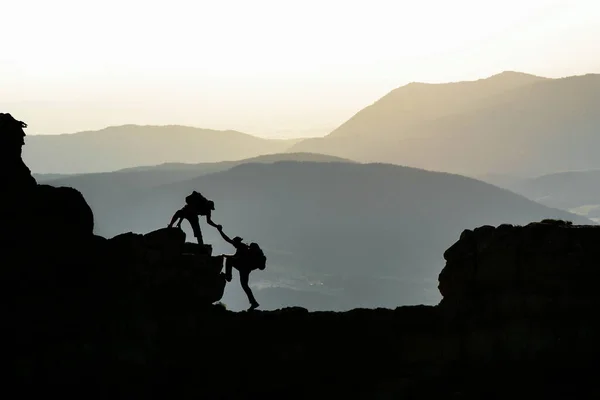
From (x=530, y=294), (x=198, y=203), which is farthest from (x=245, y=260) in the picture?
(x=530, y=294)

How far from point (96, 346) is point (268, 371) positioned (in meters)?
5.99

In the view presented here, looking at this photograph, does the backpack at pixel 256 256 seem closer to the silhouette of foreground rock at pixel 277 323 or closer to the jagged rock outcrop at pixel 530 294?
the silhouette of foreground rock at pixel 277 323

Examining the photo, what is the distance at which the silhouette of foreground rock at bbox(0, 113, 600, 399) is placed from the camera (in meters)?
24.8

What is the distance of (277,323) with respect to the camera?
88.7 feet

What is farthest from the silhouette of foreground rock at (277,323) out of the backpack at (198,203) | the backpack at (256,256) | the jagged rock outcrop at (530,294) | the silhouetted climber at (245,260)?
the backpack at (198,203)

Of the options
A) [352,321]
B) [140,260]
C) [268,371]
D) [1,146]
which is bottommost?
[268,371]

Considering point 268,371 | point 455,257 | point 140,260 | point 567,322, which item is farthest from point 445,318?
point 140,260

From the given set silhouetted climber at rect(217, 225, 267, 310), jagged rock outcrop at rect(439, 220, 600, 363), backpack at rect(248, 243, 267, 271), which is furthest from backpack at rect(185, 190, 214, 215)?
jagged rock outcrop at rect(439, 220, 600, 363)

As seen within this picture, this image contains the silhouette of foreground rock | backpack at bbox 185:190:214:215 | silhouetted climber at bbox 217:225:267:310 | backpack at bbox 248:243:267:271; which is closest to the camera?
the silhouette of foreground rock

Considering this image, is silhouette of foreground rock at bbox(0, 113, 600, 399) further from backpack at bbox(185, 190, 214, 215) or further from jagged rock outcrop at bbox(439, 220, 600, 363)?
backpack at bbox(185, 190, 214, 215)

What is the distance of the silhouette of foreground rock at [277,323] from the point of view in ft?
81.5

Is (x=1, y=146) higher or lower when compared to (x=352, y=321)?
Answer: higher

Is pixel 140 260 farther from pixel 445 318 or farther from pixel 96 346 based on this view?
pixel 445 318

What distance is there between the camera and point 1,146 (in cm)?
2561
